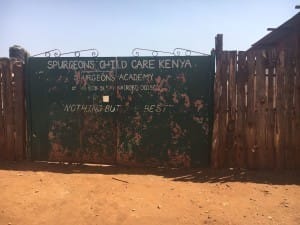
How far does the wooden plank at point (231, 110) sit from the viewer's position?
20.9ft

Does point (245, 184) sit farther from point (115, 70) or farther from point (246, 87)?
point (115, 70)

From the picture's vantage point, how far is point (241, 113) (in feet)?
21.0

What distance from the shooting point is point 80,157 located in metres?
6.91

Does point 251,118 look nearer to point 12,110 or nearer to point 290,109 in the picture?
point 290,109

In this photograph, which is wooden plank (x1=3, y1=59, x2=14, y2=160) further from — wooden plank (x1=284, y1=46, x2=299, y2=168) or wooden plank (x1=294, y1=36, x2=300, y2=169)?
wooden plank (x1=294, y1=36, x2=300, y2=169)

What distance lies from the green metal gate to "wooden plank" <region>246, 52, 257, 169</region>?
26.0 inches

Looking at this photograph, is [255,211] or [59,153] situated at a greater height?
[59,153]

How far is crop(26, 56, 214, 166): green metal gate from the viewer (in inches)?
259

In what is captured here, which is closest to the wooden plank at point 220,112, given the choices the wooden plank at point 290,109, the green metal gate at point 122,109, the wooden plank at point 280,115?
the green metal gate at point 122,109

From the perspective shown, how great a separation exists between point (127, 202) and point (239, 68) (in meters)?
3.08

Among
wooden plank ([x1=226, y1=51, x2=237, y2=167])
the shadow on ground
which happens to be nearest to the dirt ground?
the shadow on ground

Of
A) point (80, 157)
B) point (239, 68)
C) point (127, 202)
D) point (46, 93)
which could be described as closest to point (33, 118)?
point (46, 93)

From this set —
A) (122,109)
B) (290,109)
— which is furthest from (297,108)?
(122,109)

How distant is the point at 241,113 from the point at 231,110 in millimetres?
181
